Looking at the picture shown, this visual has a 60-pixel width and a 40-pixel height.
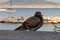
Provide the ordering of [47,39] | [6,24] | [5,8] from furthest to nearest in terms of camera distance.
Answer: [5,8] < [6,24] < [47,39]

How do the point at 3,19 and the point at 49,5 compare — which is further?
the point at 49,5

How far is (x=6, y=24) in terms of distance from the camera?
144 cm

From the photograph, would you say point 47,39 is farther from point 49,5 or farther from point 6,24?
point 49,5

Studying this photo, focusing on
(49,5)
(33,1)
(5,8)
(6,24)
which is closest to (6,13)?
(5,8)

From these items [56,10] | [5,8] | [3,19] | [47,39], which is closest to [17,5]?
[5,8]

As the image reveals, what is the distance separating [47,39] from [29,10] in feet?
3.78

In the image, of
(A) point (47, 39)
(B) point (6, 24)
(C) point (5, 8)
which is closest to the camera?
(A) point (47, 39)

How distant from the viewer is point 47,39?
1.43 ft

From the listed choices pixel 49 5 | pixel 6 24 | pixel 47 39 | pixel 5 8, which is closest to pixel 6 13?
pixel 5 8

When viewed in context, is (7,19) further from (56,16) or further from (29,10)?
(56,16)

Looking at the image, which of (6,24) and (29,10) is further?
(29,10)

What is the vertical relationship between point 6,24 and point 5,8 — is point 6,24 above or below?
below

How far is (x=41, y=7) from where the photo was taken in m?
1.56

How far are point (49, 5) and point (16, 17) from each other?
354 millimetres
